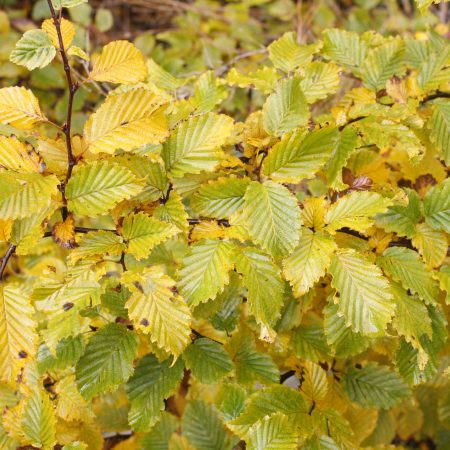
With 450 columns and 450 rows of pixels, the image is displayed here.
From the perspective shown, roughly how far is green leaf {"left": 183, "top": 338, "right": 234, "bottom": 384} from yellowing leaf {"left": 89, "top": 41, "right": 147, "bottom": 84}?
50cm

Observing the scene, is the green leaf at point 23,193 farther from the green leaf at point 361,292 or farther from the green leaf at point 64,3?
the green leaf at point 361,292

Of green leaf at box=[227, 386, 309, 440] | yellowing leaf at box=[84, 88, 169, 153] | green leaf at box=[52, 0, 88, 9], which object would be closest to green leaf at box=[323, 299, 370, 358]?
green leaf at box=[227, 386, 309, 440]

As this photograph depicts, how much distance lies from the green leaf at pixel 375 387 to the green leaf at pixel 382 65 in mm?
623

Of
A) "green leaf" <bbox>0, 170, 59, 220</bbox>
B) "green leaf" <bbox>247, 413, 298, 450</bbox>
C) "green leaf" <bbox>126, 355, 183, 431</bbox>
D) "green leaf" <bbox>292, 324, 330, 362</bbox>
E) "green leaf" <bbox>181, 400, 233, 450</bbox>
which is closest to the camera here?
"green leaf" <bbox>0, 170, 59, 220</bbox>

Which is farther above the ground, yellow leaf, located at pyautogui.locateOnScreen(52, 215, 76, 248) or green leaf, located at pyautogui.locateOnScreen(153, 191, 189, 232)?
green leaf, located at pyautogui.locateOnScreen(153, 191, 189, 232)

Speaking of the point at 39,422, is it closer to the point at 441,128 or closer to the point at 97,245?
the point at 97,245

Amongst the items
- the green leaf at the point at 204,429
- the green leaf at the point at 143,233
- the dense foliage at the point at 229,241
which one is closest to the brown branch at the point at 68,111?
the dense foliage at the point at 229,241

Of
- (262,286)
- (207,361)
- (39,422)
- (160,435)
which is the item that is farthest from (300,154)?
(160,435)

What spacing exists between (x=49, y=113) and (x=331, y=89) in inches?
78.2

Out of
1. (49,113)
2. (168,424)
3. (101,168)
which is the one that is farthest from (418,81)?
(49,113)

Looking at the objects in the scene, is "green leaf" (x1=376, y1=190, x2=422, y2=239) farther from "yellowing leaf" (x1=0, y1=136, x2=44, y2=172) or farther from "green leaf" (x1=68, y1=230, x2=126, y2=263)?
"yellowing leaf" (x1=0, y1=136, x2=44, y2=172)

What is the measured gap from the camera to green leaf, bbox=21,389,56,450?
36.0 inches

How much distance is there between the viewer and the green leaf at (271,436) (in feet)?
2.75

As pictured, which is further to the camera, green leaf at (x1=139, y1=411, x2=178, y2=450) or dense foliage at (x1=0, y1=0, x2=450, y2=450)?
green leaf at (x1=139, y1=411, x2=178, y2=450)
